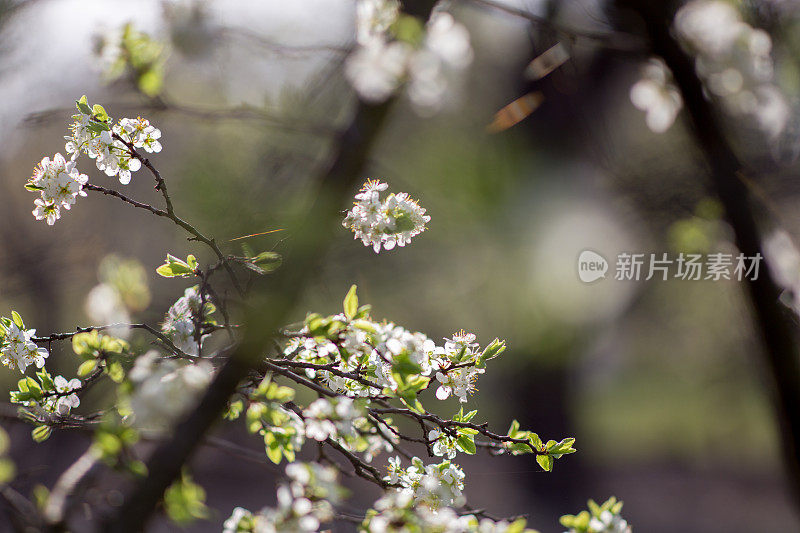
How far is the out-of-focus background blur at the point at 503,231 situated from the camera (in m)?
0.97

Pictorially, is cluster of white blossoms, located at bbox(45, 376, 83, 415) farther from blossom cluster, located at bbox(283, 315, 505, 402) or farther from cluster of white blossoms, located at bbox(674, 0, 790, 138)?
cluster of white blossoms, located at bbox(674, 0, 790, 138)

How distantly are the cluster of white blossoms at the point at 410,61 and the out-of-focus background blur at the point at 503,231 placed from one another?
1.4 inches

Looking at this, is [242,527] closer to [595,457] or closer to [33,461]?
[33,461]

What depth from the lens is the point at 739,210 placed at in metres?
1.26

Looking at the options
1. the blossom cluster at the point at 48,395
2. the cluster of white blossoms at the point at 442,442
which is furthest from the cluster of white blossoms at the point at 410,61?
the blossom cluster at the point at 48,395

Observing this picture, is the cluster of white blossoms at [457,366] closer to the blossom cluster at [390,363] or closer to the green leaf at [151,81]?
the blossom cluster at [390,363]

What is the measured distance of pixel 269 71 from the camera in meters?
1.13

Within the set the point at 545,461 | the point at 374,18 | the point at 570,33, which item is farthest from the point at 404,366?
the point at 570,33

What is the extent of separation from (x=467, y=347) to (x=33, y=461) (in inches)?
204

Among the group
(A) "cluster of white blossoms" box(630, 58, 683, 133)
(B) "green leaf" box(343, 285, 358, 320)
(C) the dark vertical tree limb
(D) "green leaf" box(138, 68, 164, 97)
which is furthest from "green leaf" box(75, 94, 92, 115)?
(A) "cluster of white blossoms" box(630, 58, 683, 133)

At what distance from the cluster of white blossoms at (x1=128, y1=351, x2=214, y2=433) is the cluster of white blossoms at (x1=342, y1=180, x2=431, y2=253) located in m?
0.60

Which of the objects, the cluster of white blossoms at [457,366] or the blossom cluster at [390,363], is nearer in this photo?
the blossom cluster at [390,363]

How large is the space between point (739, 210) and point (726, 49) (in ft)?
2.67

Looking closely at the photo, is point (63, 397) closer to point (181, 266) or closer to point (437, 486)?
point (181, 266)
